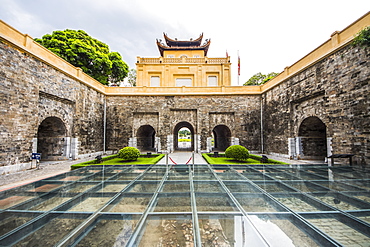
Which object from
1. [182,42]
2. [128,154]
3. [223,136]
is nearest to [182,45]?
[182,42]

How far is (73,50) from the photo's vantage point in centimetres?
1518

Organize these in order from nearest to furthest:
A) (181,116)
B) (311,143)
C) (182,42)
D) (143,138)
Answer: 1. (311,143)
2. (181,116)
3. (143,138)
4. (182,42)

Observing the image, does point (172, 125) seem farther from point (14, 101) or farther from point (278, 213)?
point (278, 213)

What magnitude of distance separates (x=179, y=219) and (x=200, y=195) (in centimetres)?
120

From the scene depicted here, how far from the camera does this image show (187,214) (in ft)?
9.48

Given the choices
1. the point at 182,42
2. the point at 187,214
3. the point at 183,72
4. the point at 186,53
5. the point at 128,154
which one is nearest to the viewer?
the point at 187,214

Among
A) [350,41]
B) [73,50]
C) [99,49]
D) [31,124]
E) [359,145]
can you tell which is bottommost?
[359,145]

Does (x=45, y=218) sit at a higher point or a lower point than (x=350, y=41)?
lower

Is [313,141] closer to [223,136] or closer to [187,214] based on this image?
[223,136]

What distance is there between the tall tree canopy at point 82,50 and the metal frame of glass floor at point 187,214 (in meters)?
15.2

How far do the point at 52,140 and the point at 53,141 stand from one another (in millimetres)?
96

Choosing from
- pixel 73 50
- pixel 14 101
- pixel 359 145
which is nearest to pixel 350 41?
pixel 359 145

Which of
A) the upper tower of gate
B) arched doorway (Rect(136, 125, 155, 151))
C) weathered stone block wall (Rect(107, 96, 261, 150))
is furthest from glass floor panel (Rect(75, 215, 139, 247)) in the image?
the upper tower of gate

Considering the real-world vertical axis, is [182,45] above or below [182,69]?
above
